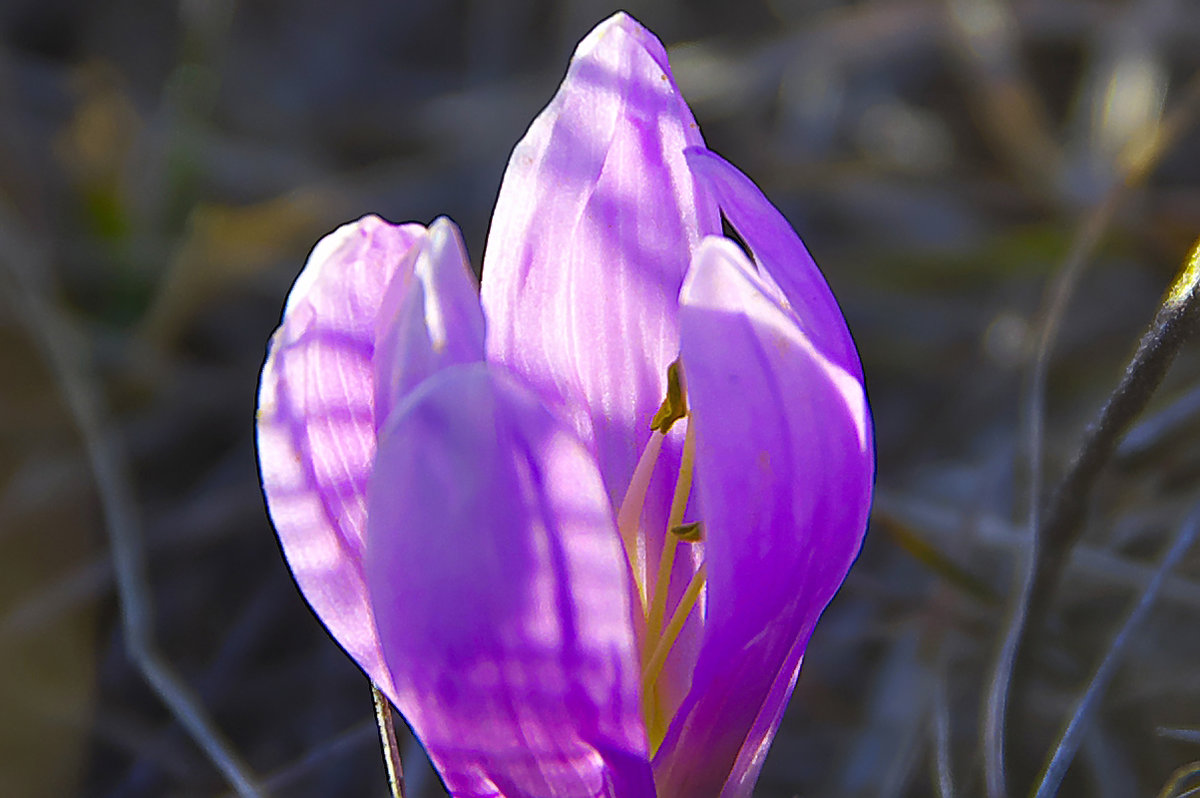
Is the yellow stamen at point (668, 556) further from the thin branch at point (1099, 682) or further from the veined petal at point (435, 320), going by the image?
the thin branch at point (1099, 682)

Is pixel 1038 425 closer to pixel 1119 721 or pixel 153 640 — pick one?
pixel 1119 721

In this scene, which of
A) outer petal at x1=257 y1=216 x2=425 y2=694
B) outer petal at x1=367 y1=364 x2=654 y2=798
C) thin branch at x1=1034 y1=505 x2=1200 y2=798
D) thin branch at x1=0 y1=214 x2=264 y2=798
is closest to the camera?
outer petal at x1=367 y1=364 x2=654 y2=798

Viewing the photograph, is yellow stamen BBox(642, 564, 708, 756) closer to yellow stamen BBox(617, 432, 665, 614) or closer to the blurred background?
yellow stamen BBox(617, 432, 665, 614)

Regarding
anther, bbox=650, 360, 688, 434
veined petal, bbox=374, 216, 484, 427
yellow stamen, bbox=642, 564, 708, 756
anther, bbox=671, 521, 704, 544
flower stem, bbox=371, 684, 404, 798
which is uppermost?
veined petal, bbox=374, 216, 484, 427

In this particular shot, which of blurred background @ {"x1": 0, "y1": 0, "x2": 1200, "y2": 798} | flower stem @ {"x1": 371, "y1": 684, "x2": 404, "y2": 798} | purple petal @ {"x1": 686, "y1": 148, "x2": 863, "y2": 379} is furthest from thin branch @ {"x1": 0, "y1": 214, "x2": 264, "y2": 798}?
purple petal @ {"x1": 686, "y1": 148, "x2": 863, "y2": 379}

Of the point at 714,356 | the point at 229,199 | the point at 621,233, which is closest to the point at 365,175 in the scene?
the point at 229,199

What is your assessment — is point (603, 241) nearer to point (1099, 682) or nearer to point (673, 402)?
point (673, 402)

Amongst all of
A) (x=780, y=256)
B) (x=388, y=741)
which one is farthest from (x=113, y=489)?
(x=780, y=256)
